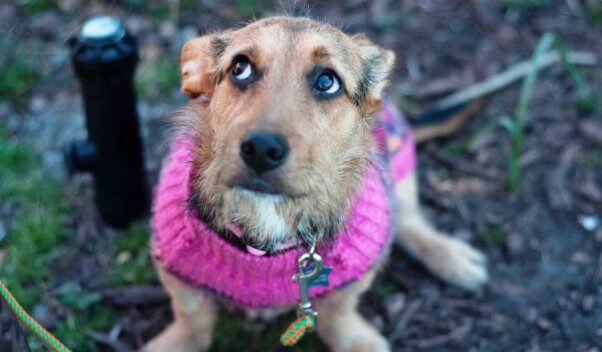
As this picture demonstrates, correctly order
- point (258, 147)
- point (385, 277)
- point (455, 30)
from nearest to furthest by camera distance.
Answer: point (258, 147), point (385, 277), point (455, 30)

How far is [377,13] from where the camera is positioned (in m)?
5.49

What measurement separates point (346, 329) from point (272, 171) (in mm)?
1390

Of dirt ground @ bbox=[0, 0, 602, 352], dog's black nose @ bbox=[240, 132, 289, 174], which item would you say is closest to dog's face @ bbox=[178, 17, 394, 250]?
dog's black nose @ bbox=[240, 132, 289, 174]

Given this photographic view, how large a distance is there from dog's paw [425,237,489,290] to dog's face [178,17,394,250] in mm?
1297

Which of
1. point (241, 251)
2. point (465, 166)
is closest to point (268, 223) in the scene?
point (241, 251)

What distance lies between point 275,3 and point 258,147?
347 cm

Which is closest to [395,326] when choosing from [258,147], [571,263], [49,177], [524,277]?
[524,277]

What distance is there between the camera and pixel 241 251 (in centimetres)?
263

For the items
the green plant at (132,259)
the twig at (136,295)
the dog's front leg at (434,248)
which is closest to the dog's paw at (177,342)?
the twig at (136,295)

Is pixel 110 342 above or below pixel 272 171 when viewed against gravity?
below

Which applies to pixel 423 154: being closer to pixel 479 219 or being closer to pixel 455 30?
pixel 479 219

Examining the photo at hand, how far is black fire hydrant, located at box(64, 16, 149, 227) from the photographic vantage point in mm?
3457

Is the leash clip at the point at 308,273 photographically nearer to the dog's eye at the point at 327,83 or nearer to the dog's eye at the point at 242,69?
the dog's eye at the point at 327,83

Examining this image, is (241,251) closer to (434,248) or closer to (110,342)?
→ (110,342)
